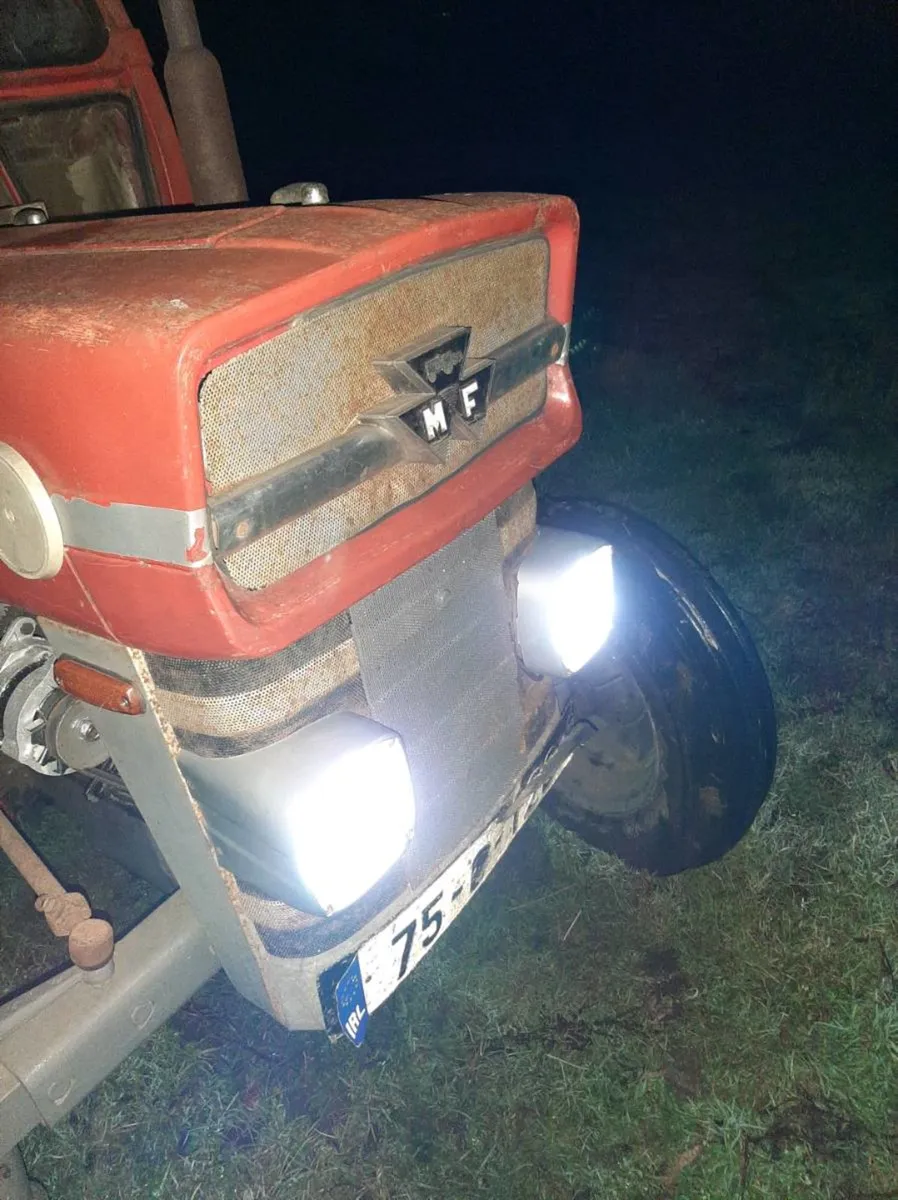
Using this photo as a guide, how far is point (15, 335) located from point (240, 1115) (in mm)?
1608

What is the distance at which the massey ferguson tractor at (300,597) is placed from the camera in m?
1.06

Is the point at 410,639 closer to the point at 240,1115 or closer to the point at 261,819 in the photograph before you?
the point at 261,819

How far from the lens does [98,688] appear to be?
4.23 ft

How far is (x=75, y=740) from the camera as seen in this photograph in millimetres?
1622

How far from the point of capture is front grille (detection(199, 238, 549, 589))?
106cm

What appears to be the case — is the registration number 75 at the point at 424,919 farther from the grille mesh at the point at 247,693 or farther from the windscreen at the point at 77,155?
the windscreen at the point at 77,155

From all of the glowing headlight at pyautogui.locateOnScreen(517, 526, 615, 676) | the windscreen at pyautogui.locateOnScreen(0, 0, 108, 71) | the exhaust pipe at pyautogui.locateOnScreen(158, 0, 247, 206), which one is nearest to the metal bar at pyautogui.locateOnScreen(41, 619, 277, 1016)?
the glowing headlight at pyautogui.locateOnScreen(517, 526, 615, 676)

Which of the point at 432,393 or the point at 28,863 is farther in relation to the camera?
the point at 28,863

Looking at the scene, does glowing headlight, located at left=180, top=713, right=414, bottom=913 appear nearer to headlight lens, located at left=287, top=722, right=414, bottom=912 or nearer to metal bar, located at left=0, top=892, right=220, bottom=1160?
headlight lens, located at left=287, top=722, right=414, bottom=912

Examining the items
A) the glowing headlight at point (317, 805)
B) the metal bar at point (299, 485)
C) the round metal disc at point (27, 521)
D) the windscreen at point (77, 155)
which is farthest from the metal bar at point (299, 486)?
the windscreen at point (77, 155)

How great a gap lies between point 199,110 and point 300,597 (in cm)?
131

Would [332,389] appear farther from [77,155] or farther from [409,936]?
[77,155]

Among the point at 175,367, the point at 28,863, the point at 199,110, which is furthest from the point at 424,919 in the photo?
the point at 199,110

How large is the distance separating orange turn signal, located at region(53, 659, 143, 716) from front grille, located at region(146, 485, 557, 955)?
41 millimetres
